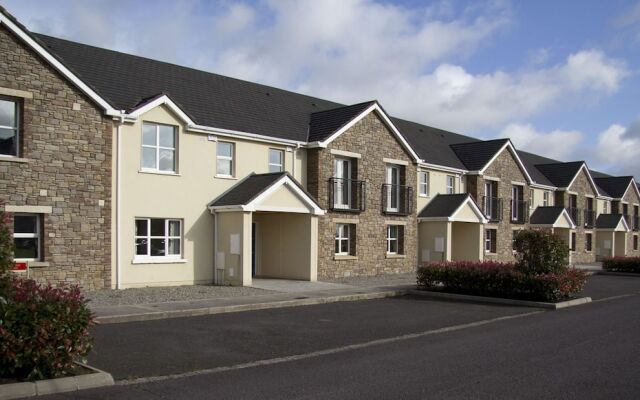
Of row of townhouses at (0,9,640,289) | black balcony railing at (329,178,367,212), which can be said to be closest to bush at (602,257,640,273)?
row of townhouses at (0,9,640,289)

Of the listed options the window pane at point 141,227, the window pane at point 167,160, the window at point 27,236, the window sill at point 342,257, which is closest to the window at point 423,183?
the window sill at point 342,257

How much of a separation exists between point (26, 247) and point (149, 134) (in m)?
5.08

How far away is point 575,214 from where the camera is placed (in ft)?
147

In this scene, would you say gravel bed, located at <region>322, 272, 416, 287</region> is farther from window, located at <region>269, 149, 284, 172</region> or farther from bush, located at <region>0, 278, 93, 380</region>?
bush, located at <region>0, 278, 93, 380</region>

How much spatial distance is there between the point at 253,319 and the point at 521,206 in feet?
90.7

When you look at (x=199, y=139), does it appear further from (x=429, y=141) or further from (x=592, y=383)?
(x=429, y=141)

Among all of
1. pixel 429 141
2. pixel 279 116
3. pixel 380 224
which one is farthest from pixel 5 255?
pixel 429 141

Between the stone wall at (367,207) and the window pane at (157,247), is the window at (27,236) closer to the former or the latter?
the window pane at (157,247)

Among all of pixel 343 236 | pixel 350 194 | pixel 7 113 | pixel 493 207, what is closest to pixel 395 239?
pixel 343 236

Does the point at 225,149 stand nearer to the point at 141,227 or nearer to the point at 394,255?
the point at 141,227

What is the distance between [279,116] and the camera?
25.6m

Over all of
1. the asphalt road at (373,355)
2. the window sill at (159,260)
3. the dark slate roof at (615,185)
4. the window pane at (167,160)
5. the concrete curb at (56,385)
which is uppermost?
the dark slate roof at (615,185)

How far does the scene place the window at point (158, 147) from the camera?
1981cm

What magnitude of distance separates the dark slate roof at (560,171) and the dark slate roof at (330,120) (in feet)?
74.3
